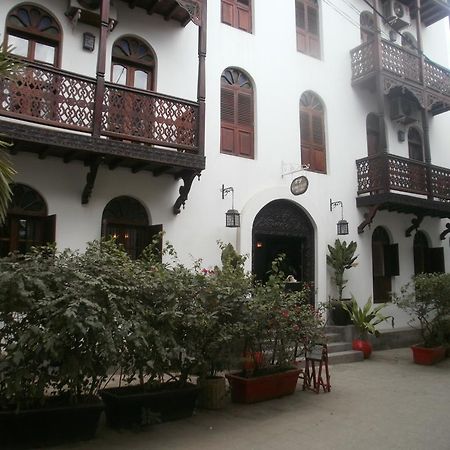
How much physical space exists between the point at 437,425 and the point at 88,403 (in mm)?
4431

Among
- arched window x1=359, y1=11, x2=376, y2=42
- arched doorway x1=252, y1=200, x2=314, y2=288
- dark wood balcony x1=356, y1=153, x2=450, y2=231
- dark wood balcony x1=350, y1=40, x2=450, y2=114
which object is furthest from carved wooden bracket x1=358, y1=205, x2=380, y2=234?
arched window x1=359, y1=11, x2=376, y2=42

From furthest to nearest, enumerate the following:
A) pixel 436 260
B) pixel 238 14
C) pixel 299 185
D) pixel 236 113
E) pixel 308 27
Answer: pixel 436 260 → pixel 308 27 → pixel 238 14 → pixel 236 113 → pixel 299 185

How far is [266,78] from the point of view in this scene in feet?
41.2

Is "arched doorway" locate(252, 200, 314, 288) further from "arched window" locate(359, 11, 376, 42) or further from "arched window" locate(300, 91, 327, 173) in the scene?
"arched window" locate(359, 11, 376, 42)

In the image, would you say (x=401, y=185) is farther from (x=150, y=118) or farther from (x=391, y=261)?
(x=150, y=118)

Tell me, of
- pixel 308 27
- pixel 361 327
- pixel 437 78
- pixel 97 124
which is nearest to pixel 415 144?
pixel 437 78

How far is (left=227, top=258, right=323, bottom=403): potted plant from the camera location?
7.03 meters

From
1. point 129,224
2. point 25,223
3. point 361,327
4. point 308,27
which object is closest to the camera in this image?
point 25,223

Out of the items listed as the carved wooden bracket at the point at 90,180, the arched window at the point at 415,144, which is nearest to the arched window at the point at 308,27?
the arched window at the point at 415,144

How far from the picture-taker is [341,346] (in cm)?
1135

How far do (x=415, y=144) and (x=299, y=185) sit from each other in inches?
268

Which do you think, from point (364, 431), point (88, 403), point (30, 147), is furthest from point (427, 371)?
point (30, 147)

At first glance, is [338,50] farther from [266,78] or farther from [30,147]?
[30,147]

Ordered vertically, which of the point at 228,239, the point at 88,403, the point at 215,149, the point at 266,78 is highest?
the point at 266,78
